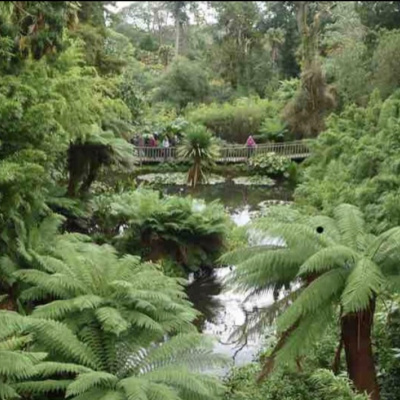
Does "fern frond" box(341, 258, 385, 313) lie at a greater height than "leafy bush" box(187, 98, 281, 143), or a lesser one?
lesser

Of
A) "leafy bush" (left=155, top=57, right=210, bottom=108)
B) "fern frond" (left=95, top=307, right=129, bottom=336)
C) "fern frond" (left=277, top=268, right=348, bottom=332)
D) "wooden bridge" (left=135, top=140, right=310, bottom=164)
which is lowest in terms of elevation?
"fern frond" (left=95, top=307, right=129, bottom=336)

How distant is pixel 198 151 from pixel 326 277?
13546mm

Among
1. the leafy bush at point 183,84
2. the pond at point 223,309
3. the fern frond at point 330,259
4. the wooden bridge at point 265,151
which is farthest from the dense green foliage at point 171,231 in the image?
the leafy bush at point 183,84

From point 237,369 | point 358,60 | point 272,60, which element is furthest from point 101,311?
point 272,60

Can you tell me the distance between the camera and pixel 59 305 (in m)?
6.34

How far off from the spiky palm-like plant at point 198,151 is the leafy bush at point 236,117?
14.8 ft

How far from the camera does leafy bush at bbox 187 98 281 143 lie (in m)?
23.8

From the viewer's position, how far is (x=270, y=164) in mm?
20922

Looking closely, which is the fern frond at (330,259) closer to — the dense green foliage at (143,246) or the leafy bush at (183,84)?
the dense green foliage at (143,246)

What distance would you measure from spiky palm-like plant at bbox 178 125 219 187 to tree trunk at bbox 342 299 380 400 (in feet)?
43.9

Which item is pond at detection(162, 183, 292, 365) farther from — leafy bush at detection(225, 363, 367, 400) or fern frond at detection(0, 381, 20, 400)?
fern frond at detection(0, 381, 20, 400)

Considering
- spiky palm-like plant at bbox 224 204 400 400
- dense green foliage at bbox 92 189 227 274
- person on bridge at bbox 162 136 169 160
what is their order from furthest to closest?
person on bridge at bbox 162 136 169 160, dense green foliage at bbox 92 189 227 274, spiky palm-like plant at bbox 224 204 400 400

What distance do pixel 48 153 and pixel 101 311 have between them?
9.04ft

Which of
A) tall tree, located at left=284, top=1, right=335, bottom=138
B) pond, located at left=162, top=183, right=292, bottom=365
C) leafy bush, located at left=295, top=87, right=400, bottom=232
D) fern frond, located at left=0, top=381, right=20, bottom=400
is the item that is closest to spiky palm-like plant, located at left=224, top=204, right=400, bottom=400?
pond, located at left=162, top=183, right=292, bottom=365
